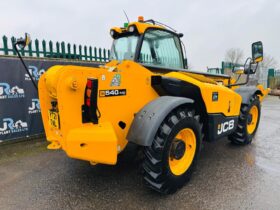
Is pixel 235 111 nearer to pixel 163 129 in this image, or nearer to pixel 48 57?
pixel 163 129

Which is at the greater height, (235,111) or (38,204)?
(235,111)

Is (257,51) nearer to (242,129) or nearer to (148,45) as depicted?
(242,129)

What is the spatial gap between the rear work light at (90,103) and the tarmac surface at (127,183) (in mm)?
1005

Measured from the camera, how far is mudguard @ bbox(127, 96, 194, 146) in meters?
2.49

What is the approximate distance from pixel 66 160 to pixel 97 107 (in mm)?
1895

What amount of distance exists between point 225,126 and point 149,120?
167cm

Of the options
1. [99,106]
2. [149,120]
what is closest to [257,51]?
[149,120]

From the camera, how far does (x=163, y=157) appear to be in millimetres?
2596

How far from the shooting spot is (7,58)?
471cm

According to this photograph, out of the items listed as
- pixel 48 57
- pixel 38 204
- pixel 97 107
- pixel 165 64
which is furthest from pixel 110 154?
pixel 48 57

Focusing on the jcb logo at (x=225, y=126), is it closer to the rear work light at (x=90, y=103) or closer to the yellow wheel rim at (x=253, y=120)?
the yellow wheel rim at (x=253, y=120)

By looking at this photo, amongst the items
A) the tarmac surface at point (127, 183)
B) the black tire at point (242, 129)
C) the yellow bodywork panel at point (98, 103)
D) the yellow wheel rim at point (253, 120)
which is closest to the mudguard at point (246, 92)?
the black tire at point (242, 129)

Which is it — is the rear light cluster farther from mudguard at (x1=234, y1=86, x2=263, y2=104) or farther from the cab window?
mudguard at (x1=234, y1=86, x2=263, y2=104)

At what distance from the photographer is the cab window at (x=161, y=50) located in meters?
3.33
